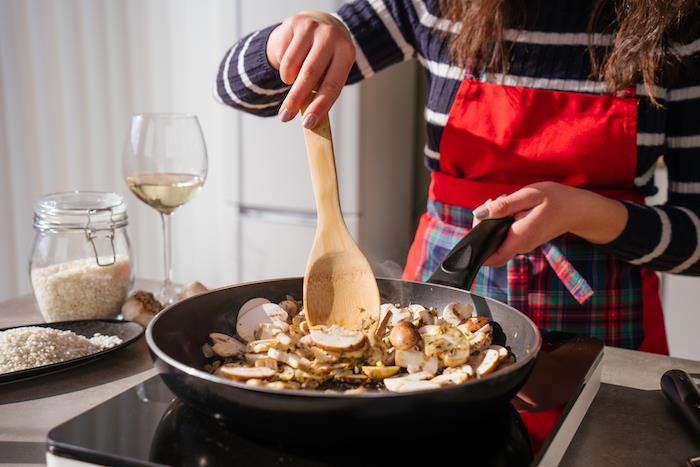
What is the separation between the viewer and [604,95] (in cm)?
113

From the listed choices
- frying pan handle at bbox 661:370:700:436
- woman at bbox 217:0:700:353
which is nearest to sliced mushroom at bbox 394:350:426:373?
frying pan handle at bbox 661:370:700:436

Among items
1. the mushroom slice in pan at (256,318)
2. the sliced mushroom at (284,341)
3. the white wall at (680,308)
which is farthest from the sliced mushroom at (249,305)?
the white wall at (680,308)

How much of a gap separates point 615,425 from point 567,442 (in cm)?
9

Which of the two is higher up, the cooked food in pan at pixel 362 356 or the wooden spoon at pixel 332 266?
the wooden spoon at pixel 332 266

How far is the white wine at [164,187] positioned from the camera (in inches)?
43.0

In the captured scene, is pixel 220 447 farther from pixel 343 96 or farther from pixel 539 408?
pixel 343 96

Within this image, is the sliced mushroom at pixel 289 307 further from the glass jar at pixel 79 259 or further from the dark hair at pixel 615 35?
the dark hair at pixel 615 35

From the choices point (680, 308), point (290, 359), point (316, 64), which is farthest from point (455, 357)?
point (680, 308)

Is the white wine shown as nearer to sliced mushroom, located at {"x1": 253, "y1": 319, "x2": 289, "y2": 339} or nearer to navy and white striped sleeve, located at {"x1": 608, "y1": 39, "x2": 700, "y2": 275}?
sliced mushroom, located at {"x1": 253, "y1": 319, "x2": 289, "y2": 339}

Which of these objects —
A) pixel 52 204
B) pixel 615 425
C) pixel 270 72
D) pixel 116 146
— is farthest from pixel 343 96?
pixel 615 425

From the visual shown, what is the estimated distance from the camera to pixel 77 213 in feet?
3.43

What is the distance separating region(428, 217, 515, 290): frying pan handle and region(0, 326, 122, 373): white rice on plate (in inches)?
16.3

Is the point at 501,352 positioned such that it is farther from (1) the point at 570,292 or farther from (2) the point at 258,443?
(1) the point at 570,292

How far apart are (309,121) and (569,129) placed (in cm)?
49
